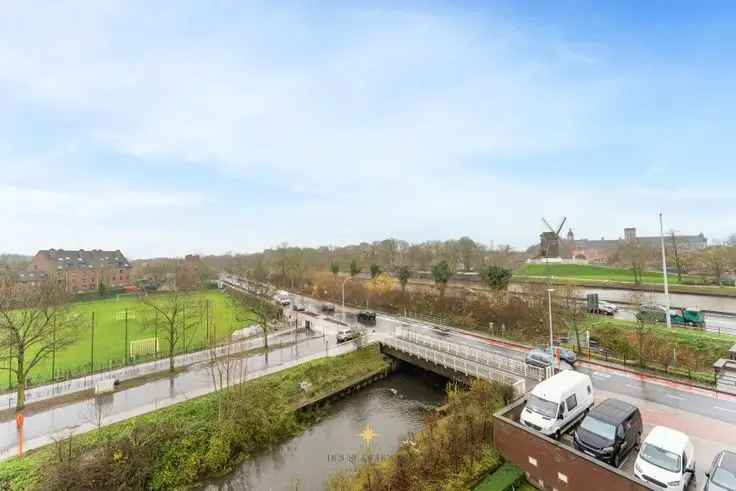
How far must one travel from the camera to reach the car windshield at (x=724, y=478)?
27.8 feet

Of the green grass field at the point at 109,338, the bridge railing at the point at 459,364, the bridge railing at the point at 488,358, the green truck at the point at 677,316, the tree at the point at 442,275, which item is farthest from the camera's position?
the tree at the point at 442,275

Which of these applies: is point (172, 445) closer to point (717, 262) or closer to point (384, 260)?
point (384, 260)

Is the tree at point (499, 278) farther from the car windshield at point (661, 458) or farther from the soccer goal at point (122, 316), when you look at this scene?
the soccer goal at point (122, 316)

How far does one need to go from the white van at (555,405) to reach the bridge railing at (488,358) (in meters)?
4.07

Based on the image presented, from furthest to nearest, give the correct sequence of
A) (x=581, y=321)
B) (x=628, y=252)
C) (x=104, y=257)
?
(x=104, y=257), (x=628, y=252), (x=581, y=321)

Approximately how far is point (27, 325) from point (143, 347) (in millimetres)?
10869

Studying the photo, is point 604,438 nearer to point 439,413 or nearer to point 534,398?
point 534,398

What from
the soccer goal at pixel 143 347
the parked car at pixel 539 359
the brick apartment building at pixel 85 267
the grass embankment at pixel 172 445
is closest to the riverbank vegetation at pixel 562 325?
the parked car at pixel 539 359

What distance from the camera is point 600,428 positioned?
36.1 ft

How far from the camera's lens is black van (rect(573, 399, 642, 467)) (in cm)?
1047

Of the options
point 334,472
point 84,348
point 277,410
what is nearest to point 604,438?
point 334,472

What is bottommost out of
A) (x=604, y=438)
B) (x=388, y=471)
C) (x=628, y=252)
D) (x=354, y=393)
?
(x=354, y=393)

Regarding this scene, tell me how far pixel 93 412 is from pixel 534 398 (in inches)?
828

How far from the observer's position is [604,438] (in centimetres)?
1067
